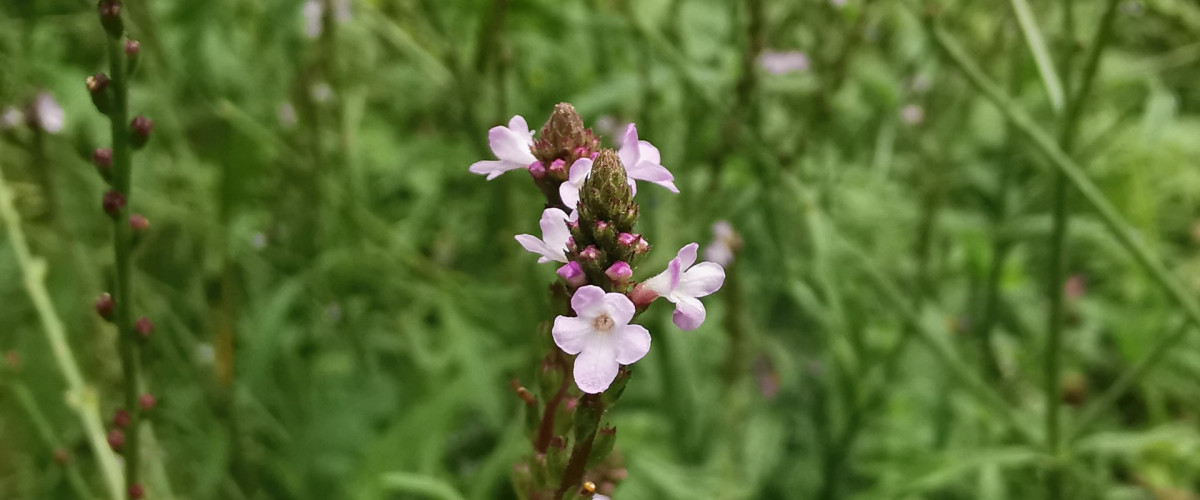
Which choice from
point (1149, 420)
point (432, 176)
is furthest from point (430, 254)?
point (1149, 420)

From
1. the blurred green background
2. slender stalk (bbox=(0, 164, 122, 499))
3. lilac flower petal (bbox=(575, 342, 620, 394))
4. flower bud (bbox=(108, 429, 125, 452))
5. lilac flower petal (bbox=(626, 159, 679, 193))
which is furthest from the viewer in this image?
the blurred green background

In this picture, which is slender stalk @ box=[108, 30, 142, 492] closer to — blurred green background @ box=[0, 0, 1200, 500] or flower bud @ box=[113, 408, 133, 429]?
flower bud @ box=[113, 408, 133, 429]

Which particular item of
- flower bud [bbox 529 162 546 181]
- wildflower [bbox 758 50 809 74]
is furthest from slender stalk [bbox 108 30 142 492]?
wildflower [bbox 758 50 809 74]

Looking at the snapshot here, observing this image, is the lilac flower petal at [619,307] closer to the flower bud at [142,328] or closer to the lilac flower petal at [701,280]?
the lilac flower petal at [701,280]

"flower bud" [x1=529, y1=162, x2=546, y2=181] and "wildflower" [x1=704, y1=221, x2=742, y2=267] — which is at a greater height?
"wildflower" [x1=704, y1=221, x2=742, y2=267]

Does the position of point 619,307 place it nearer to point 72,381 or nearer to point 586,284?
point 586,284

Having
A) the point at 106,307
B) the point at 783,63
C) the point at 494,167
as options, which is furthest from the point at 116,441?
the point at 783,63

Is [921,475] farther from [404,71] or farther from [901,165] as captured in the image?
[404,71]
